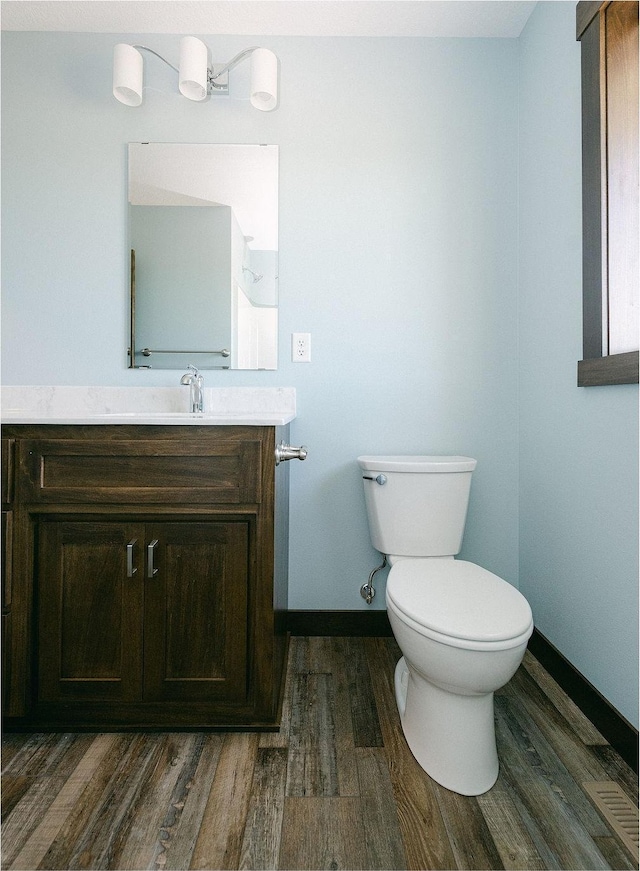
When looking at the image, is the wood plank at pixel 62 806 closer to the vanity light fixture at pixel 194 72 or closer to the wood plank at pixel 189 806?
the wood plank at pixel 189 806

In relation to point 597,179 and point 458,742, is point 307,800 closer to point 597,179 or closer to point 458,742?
point 458,742

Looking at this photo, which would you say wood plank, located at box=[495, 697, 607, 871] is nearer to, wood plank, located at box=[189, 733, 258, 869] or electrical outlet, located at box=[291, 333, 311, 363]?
wood plank, located at box=[189, 733, 258, 869]

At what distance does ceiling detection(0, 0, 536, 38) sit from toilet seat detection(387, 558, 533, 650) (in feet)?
6.32

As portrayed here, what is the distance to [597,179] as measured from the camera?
4.60ft

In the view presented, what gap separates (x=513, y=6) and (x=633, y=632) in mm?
2074

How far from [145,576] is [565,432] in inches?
52.4

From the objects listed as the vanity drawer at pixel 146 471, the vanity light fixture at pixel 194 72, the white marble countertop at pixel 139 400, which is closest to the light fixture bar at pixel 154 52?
the vanity light fixture at pixel 194 72

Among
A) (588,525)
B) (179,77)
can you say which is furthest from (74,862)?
(179,77)

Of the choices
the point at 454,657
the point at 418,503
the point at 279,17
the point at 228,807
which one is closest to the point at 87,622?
the point at 228,807

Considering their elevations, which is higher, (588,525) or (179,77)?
(179,77)

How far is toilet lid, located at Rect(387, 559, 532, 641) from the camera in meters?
1.11

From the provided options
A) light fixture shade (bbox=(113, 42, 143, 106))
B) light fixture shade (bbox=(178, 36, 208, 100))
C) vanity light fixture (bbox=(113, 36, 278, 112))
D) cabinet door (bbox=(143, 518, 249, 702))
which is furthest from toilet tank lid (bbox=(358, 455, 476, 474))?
light fixture shade (bbox=(113, 42, 143, 106))

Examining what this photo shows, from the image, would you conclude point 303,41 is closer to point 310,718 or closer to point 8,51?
point 8,51

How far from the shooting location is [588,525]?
1.46m
